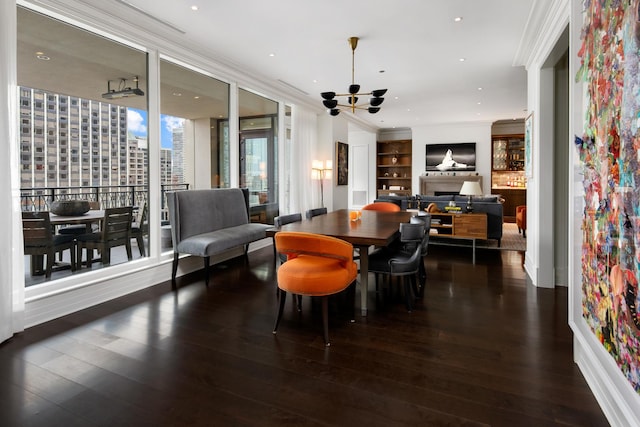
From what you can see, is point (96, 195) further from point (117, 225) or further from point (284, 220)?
point (284, 220)

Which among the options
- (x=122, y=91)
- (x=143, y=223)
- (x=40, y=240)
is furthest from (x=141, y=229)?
(x=122, y=91)

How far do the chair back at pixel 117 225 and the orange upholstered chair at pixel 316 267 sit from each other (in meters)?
2.26

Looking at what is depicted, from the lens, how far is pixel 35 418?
5.92ft

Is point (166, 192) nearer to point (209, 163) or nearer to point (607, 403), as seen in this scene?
point (209, 163)

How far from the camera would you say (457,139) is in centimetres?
1059

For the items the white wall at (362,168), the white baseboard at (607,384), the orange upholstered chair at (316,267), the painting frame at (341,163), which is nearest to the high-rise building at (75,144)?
the orange upholstered chair at (316,267)

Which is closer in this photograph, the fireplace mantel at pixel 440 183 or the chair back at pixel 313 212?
the chair back at pixel 313 212

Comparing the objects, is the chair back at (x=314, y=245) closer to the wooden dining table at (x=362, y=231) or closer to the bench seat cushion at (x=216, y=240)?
the wooden dining table at (x=362, y=231)

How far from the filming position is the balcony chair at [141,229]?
13.7 ft

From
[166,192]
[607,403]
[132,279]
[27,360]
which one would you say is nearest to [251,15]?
[166,192]

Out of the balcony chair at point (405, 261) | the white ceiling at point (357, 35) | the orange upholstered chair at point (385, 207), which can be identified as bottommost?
the balcony chair at point (405, 261)

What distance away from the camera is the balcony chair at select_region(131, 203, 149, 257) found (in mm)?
4184

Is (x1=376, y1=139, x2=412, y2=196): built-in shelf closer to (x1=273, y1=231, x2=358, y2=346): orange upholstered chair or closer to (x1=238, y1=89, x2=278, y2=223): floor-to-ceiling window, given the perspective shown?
(x1=238, y1=89, x2=278, y2=223): floor-to-ceiling window

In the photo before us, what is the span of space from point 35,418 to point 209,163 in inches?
158
